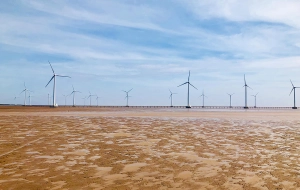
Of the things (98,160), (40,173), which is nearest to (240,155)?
(98,160)

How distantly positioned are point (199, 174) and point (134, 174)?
5.98 feet

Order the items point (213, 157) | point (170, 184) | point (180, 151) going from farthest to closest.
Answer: point (180, 151)
point (213, 157)
point (170, 184)

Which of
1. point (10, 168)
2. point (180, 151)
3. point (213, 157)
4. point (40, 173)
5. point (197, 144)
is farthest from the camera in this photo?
point (197, 144)

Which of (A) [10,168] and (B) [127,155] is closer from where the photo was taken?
(A) [10,168]

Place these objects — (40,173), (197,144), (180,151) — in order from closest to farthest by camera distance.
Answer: (40,173)
(180,151)
(197,144)

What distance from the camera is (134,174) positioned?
761 centimetres

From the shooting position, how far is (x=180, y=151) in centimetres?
1120

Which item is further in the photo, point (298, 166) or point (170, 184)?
point (298, 166)

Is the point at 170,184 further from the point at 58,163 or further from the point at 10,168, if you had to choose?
the point at 10,168

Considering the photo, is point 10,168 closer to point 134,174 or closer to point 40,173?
point 40,173

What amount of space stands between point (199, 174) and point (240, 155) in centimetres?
353

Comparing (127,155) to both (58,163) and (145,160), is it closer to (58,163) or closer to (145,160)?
(145,160)

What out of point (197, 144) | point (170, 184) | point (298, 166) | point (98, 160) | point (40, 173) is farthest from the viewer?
point (197, 144)

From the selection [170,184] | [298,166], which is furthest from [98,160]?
[298,166]
